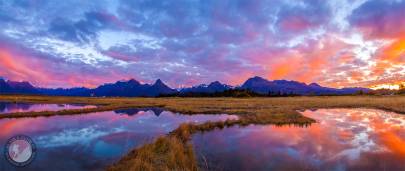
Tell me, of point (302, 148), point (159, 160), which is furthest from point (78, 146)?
point (302, 148)

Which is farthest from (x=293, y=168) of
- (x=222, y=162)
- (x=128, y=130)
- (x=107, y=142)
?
(x=128, y=130)

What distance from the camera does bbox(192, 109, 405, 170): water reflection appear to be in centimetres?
1672

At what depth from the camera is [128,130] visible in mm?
30734

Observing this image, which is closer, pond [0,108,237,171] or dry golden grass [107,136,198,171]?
dry golden grass [107,136,198,171]

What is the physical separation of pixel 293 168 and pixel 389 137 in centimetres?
1434

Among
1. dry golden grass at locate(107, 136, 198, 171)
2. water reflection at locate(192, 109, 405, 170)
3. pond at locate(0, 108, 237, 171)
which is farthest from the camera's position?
water reflection at locate(192, 109, 405, 170)

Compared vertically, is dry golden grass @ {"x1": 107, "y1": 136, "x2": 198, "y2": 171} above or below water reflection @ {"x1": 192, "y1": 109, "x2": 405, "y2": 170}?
above

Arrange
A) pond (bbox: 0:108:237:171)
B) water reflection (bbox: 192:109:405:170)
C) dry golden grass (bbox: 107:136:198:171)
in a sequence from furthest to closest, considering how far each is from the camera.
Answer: water reflection (bbox: 192:109:405:170) < pond (bbox: 0:108:237:171) < dry golden grass (bbox: 107:136:198:171)

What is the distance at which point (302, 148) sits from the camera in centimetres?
2123

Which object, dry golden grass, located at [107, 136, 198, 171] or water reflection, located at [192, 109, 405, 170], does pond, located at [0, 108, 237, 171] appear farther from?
water reflection, located at [192, 109, 405, 170]

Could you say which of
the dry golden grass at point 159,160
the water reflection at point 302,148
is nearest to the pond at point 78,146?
the dry golden grass at point 159,160

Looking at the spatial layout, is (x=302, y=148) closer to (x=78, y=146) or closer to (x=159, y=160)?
Result: (x=159, y=160)

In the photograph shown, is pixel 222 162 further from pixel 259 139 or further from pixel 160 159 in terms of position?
pixel 259 139

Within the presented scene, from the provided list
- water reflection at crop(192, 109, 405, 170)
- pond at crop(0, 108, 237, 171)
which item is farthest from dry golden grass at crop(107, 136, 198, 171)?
pond at crop(0, 108, 237, 171)
